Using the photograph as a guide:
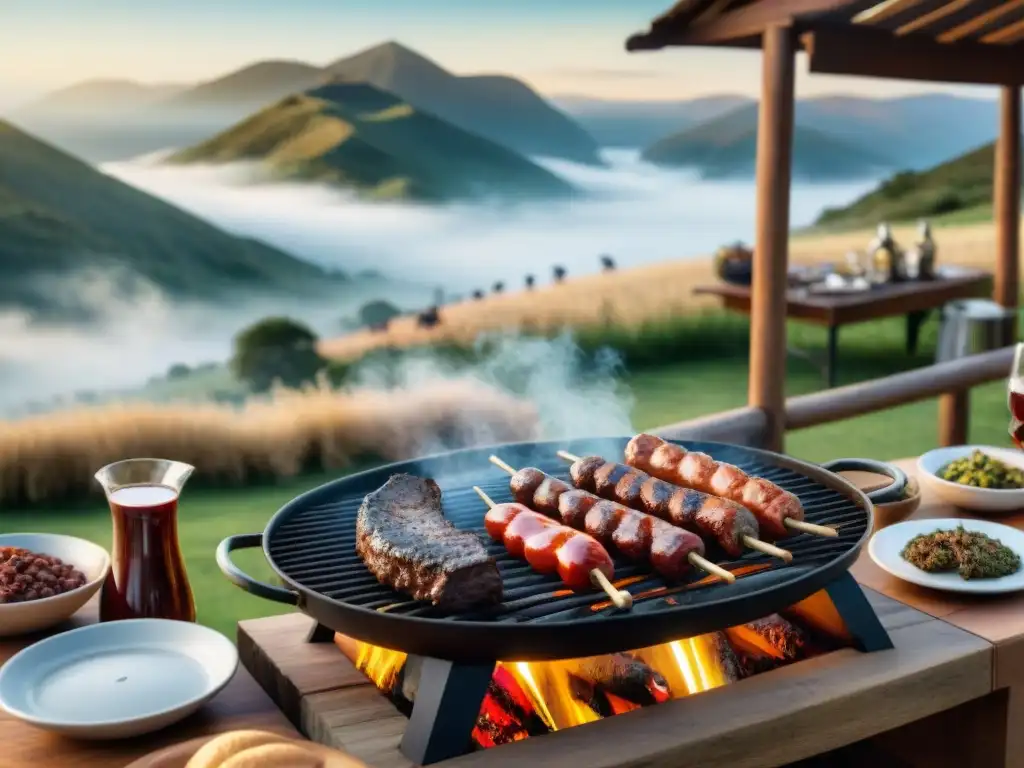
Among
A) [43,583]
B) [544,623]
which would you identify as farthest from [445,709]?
[43,583]

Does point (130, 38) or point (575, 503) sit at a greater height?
point (130, 38)

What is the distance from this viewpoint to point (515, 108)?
30.1 ft

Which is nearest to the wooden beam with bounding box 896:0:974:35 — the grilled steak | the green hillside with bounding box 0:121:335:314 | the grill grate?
the grill grate

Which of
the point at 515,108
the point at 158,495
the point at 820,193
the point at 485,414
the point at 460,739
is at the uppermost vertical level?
the point at 515,108

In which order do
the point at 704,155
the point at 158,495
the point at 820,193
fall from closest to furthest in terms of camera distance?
the point at 158,495 → the point at 704,155 → the point at 820,193

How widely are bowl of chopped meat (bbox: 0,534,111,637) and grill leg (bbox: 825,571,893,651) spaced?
1.49 metres

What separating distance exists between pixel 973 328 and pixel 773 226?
3.67m

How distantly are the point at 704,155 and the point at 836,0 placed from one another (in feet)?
23.8

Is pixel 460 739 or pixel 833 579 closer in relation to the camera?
pixel 460 739

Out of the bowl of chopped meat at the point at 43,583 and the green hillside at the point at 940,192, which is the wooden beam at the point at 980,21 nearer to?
the bowl of chopped meat at the point at 43,583

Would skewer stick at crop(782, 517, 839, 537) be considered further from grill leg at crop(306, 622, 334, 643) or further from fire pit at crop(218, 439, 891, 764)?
grill leg at crop(306, 622, 334, 643)

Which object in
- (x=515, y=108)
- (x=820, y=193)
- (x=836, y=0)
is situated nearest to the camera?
(x=836, y=0)

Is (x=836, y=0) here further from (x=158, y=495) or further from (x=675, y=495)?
(x=158, y=495)

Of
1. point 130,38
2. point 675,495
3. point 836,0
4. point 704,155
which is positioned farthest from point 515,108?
point 675,495
